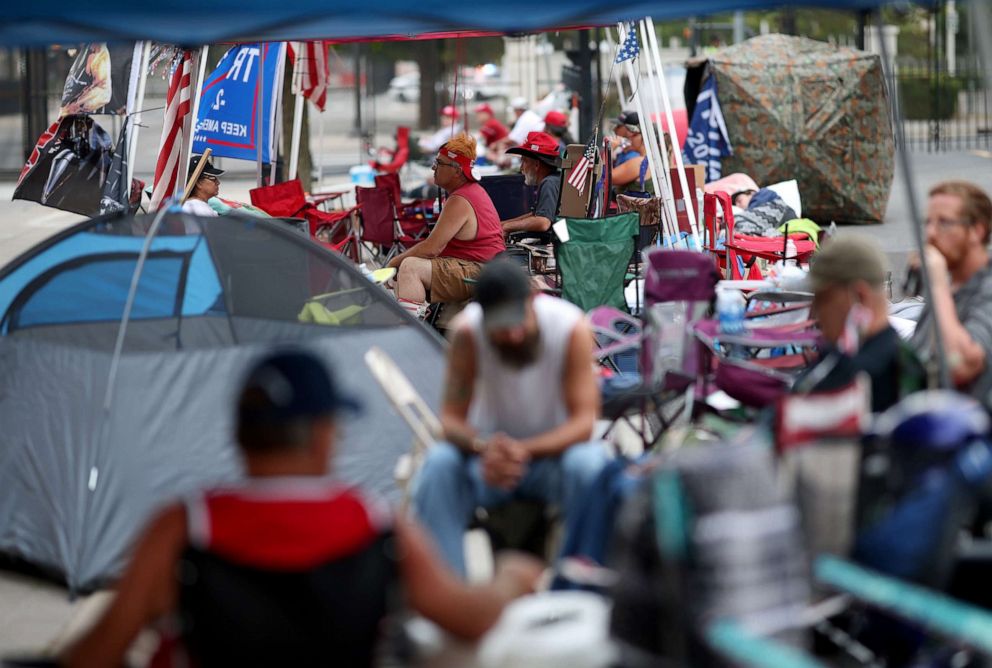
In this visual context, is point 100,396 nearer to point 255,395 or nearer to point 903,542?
point 255,395

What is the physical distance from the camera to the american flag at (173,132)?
838 cm

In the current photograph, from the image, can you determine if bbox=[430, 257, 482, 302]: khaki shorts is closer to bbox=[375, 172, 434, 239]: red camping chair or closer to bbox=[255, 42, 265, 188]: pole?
bbox=[255, 42, 265, 188]: pole

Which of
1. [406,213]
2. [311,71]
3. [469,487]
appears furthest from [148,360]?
[311,71]

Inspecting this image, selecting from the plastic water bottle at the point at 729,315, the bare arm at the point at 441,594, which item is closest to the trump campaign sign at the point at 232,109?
the plastic water bottle at the point at 729,315

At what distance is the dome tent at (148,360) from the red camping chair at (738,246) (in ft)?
13.4

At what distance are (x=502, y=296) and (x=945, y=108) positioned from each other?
2951 centimetres

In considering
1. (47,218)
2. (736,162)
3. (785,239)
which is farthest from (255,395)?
(47,218)

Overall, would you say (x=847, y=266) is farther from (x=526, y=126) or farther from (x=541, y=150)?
(x=526, y=126)

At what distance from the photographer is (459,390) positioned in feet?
15.3

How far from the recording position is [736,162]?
16234 mm

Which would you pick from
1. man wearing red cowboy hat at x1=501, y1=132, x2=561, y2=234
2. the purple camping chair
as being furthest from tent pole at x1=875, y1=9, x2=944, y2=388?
man wearing red cowboy hat at x1=501, y1=132, x2=561, y2=234

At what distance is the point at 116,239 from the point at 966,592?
12.5ft

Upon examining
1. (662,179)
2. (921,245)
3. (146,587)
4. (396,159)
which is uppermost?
(396,159)

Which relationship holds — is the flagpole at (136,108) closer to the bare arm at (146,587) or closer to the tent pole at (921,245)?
the tent pole at (921,245)
